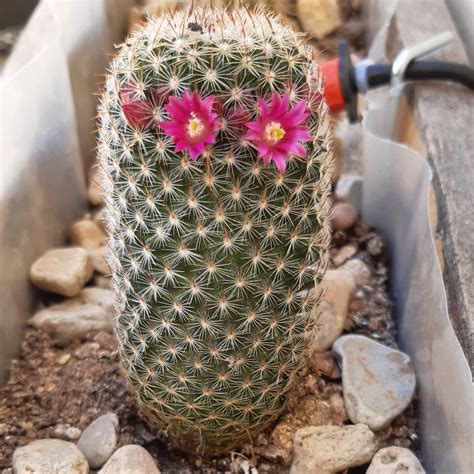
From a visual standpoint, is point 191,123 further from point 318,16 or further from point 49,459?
point 318,16

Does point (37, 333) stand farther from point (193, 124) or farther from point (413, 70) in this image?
point (413, 70)

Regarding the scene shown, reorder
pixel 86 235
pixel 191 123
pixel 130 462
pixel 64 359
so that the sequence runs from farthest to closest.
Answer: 1. pixel 86 235
2. pixel 64 359
3. pixel 130 462
4. pixel 191 123

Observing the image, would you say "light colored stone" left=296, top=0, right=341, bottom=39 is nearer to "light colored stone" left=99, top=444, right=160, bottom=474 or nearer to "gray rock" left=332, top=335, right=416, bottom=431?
"gray rock" left=332, top=335, right=416, bottom=431

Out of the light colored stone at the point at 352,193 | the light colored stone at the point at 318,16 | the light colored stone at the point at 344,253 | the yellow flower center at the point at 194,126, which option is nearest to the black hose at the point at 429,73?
the light colored stone at the point at 352,193

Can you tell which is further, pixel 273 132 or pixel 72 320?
pixel 72 320

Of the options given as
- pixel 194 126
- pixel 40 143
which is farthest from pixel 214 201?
pixel 40 143

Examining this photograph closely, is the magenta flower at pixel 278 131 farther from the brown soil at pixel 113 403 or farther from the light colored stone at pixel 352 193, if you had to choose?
the light colored stone at pixel 352 193
